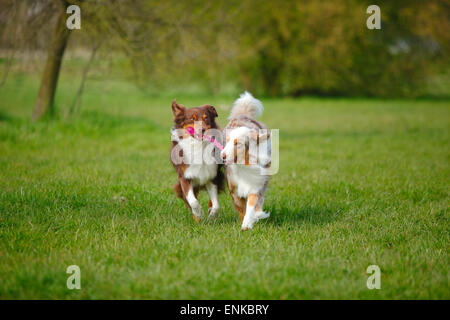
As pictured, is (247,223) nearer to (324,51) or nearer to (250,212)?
(250,212)

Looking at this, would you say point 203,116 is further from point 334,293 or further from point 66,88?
point 66,88

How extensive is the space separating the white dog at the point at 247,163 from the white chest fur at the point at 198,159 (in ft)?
0.63

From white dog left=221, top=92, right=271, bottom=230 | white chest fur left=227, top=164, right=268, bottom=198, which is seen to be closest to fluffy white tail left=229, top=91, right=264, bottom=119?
white dog left=221, top=92, right=271, bottom=230

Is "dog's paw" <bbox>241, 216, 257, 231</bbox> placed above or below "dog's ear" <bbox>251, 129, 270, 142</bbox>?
below

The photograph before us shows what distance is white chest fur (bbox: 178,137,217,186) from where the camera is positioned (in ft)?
14.5

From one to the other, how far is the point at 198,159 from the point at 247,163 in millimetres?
509

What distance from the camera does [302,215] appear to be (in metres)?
5.02

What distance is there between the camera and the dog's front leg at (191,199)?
14.9 ft

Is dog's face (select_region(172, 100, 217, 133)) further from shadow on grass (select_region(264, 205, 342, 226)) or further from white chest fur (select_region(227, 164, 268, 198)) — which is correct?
shadow on grass (select_region(264, 205, 342, 226))

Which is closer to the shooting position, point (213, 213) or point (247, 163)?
point (247, 163)

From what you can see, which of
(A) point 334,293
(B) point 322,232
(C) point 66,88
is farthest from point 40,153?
(C) point 66,88

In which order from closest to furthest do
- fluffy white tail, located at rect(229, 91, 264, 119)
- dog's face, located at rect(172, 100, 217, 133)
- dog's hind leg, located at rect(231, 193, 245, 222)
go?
1. dog's face, located at rect(172, 100, 217, 133)
2. dog's hind leg, located at rect(231, 193, 245, 222)
3. fluffy white tail, located at rect(229, 91, 264, 119)

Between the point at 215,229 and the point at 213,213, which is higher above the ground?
the point at 213,213

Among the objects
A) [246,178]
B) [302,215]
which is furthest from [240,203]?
[302,215]
